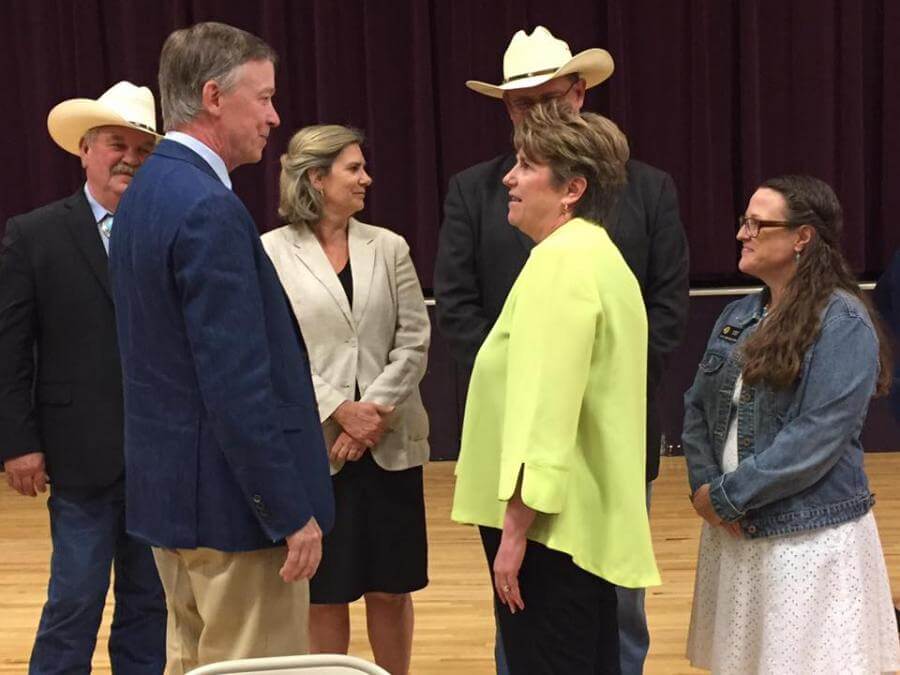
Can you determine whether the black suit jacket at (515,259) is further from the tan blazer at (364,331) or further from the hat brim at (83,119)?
the hat brim at (83,119)

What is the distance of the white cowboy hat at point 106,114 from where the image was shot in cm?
324

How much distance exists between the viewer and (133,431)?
234 centimetres

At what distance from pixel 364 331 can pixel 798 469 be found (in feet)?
3.92

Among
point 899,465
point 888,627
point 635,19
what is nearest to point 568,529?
point 888,627

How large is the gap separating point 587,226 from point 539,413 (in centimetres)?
37

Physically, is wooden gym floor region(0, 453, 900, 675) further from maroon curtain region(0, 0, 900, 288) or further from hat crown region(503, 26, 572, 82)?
hat crown region(503, 26, 572, 82)

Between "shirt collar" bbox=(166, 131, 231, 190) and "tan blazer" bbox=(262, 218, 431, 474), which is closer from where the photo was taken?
"shirt collar" bbox=(166, 131, 231, 190)

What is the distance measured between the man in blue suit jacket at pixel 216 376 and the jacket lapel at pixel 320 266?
933 millimetres

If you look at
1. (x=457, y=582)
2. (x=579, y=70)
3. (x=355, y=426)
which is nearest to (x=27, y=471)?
(x=355, y=426)

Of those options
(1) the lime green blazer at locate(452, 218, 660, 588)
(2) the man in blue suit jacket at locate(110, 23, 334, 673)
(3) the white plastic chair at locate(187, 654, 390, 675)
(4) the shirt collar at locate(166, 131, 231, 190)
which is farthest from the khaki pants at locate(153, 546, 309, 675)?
(4) the shirt collar at locate(166, 131, 231, 190)

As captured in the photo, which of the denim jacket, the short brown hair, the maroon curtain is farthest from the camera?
the maroon curtain

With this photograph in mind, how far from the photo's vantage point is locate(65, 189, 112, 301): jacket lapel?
3.16m

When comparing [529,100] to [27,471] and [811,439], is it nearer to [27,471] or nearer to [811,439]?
[811,439]

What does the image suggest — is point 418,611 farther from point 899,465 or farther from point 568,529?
point 899,465
